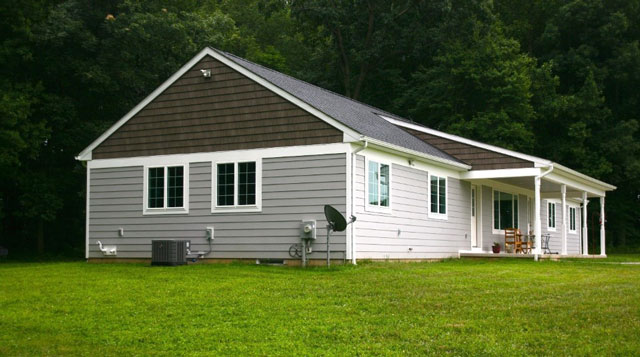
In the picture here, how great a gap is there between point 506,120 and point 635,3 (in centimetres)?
1015

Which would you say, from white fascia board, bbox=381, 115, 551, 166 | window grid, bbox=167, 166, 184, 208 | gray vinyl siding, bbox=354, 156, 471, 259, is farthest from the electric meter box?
white fascia board, bbox=381, 115, 551, 166

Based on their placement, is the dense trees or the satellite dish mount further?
the dense trees

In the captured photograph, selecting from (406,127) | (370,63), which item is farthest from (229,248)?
(370,63)

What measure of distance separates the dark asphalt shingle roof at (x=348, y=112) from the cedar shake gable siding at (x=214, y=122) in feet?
1.19

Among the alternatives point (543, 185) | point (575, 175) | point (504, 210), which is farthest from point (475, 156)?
point (504, 210)

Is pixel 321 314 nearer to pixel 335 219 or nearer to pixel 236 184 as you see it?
pixel 335 219

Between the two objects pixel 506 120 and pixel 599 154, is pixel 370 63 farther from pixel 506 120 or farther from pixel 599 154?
pixel 599 154

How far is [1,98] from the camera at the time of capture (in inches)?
986

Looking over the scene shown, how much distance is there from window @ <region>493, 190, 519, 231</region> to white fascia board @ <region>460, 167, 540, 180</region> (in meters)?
3.16

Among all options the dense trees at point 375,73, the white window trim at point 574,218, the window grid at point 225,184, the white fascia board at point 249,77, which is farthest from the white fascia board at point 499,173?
the white window trim at point 574,218

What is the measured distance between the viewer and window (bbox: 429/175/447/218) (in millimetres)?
20266

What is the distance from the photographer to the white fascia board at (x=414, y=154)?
1675cm

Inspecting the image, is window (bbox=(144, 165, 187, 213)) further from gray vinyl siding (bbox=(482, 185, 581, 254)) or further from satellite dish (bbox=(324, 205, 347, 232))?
gray vinyl siding (bbox=(482, 185, 581, 254))

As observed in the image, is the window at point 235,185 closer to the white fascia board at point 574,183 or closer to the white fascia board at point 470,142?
the white fascia board at point 470,142
